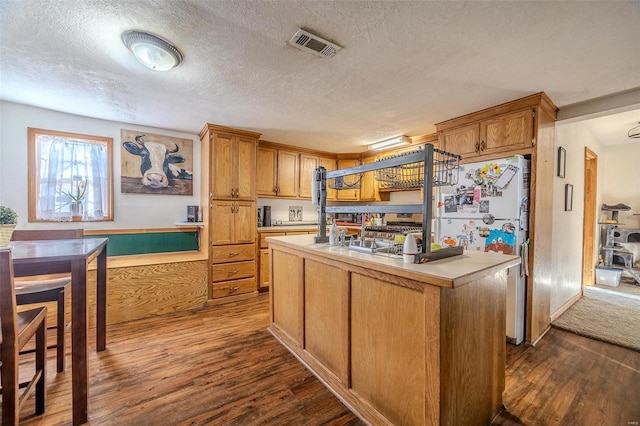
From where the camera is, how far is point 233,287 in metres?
3.49

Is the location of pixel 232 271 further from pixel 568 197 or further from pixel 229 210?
pixel 568 197

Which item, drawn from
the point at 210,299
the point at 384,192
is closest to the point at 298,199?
the point at 384,192

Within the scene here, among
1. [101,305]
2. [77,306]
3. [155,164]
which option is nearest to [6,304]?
[77,306]

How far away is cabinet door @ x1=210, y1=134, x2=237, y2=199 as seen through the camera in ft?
11.0

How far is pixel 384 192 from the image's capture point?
474 centimetres

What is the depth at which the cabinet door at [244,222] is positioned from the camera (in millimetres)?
3535

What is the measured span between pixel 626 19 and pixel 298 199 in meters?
3.85

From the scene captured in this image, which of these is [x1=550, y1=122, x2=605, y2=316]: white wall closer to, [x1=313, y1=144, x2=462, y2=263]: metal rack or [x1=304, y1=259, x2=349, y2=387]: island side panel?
[x1=313, y1=144, x2=462, y2=263]: metal rack

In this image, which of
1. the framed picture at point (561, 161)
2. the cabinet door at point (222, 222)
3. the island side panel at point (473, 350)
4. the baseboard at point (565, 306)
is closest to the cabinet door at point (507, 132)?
the framed picture at point (561, 161)

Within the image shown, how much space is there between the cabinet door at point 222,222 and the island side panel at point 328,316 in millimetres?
1853

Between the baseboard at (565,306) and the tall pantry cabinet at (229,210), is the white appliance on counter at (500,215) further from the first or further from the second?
the tall pantry cabinet at (229,210)

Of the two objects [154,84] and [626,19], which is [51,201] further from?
[626,19]

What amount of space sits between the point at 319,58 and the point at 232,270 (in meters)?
2.75

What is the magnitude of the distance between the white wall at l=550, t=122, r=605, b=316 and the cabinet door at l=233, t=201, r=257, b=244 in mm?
3497
